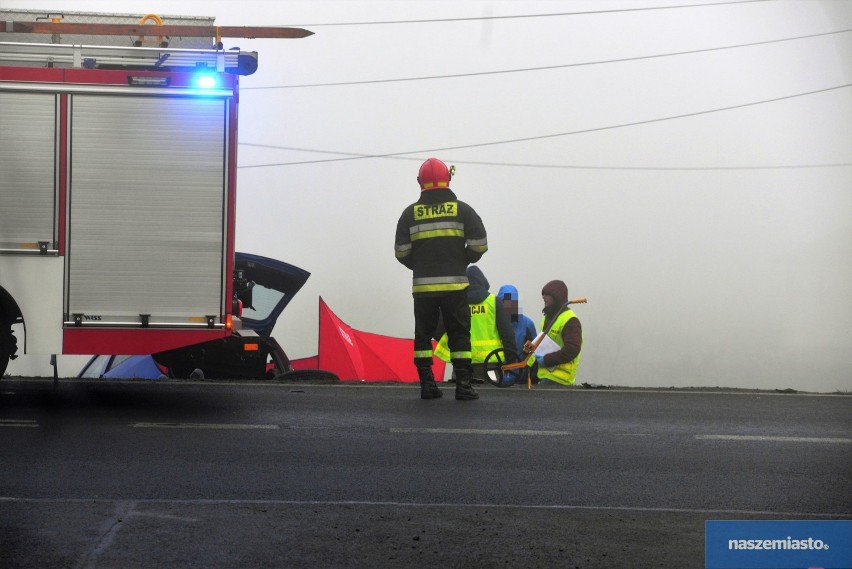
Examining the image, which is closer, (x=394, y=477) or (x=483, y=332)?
(x=394, y=477)

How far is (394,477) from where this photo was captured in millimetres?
5910

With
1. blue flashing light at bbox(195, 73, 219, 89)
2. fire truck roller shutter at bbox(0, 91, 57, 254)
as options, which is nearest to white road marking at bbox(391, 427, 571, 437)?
blue flashing light at bbox(195, 73, 219, 89)

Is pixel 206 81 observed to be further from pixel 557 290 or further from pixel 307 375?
pixel 557 290

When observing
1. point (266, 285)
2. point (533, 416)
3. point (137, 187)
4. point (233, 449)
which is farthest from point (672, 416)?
point (266, 285)

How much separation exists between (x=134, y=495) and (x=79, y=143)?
360 cm

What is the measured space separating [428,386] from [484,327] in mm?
2914

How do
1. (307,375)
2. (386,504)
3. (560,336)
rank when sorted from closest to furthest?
(386,504) → (560,336) → (307,375)

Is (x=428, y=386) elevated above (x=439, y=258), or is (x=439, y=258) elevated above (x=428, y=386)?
(x=439, y=258)

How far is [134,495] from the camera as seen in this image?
17.5 ft

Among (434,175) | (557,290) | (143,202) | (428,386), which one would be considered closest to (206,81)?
(143,202)

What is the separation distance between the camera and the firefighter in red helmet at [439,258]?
9086 millimetres

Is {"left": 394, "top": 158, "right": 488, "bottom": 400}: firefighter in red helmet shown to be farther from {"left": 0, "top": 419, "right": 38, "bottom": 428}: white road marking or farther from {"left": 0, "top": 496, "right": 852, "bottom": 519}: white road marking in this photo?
{"left": 0, "top": 496, "right": 852, "bottom": 519}: white road marking

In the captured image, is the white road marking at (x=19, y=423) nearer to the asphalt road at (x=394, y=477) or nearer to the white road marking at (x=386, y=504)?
the asphalt road at (x=394, y=477)

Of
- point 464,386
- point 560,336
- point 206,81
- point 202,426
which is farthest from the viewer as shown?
point 560,336
